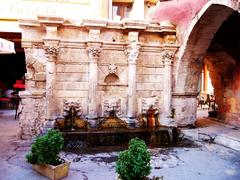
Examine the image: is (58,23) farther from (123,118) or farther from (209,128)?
(209,128)

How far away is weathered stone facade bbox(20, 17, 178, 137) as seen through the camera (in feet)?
23.3

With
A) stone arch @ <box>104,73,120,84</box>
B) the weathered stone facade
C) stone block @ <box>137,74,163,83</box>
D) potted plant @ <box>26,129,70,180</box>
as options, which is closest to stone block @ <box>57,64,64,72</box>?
the weathered stone facade

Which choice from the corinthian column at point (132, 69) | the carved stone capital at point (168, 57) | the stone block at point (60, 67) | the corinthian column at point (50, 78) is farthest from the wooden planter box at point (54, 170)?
the carved stone capital at point (168, 57)

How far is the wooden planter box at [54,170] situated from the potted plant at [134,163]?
1219mm

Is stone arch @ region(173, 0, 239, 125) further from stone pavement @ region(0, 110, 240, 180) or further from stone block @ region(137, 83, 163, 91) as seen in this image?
stone pavement @ region(0, 110, 240, 180)

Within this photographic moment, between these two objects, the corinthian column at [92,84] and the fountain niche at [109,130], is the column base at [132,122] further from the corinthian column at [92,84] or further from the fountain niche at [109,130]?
the corinthian column at [92,84]

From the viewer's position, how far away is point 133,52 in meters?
7.46

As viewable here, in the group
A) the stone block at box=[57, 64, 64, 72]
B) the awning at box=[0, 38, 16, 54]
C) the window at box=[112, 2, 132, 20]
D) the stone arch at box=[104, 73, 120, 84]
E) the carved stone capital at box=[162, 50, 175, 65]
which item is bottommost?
the stone arch at box=[104, 73, 120, 84]

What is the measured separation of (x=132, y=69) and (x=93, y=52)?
1.13 meters

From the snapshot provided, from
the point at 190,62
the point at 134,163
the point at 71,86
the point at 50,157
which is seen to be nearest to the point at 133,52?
the point at 190,62

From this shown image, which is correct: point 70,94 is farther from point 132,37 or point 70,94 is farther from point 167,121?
point 167,121

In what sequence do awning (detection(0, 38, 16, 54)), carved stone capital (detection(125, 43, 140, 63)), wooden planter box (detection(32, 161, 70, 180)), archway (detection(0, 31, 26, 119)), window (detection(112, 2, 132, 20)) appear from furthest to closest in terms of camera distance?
window (detection(112, 2, 132, 20))
archway (detection(0, 31, 26, 119))
carved stone capital (detection(125, 43, 140, 63))
awning (detection(0, 38, 16, 54))
wooden planter box (detection(32, 161, 70, 180))

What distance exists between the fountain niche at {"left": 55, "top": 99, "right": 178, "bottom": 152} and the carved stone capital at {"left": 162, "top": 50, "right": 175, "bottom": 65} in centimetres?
116

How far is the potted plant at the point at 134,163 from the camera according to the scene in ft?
12.3
